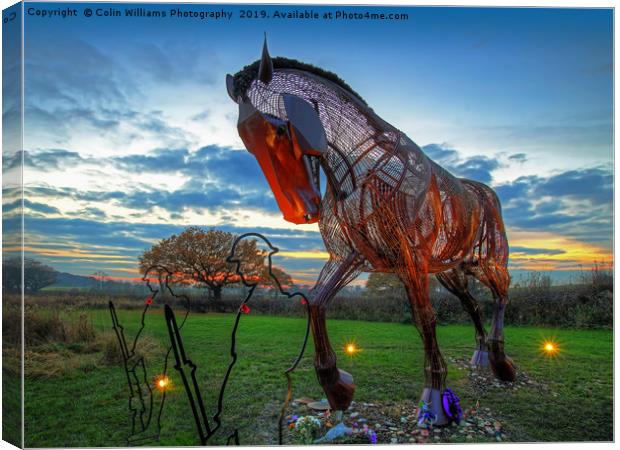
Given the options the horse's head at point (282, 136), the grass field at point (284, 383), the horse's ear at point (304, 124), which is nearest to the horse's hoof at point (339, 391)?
the grass field at point (284, 383)

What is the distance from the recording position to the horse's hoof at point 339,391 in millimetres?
3973

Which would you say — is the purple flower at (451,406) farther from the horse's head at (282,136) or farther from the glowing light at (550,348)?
the glowing light at (550,348)

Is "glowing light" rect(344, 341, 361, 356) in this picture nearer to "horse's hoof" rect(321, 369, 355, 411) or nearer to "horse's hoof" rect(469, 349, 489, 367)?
"horse's hoof" rect(469, 349, 489, 367)

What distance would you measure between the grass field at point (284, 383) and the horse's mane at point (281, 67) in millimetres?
2690

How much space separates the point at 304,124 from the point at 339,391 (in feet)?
7.26

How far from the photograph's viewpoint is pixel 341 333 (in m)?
8.17

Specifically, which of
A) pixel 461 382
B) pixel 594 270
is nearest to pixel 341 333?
pixel 461 382

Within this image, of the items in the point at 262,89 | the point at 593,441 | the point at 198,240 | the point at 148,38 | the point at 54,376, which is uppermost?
the point at 148,38

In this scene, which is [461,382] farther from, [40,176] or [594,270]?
[40,176]

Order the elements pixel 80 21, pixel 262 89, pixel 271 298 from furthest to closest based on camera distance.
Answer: pixel 271 298 → pixel 80 21 → pixel 262 89

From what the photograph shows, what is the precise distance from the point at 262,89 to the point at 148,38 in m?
1.53

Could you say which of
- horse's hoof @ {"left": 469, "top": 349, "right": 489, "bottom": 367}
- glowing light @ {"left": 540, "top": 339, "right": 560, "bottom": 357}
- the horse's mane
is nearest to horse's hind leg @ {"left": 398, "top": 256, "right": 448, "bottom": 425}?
the horse's mane

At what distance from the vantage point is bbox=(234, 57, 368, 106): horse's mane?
125 inches

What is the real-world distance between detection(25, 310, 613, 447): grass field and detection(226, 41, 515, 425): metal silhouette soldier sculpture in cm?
110
